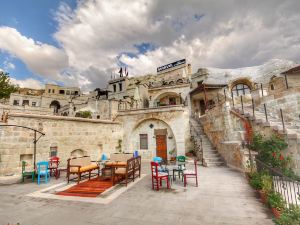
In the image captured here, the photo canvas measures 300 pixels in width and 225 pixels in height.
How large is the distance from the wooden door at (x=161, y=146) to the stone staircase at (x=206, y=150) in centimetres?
250

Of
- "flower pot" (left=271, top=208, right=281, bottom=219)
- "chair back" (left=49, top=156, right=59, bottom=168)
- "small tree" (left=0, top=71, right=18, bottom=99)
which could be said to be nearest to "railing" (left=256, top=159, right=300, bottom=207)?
"flower pot" (left=271, top=208, right=281, bottom=219)

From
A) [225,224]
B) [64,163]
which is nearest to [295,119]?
[225,224]

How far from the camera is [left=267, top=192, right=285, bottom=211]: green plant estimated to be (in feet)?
12.2

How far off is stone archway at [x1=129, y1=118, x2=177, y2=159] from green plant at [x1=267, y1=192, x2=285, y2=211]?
968 cm

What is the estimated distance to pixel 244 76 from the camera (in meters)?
24.4

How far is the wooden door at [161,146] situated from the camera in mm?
14023

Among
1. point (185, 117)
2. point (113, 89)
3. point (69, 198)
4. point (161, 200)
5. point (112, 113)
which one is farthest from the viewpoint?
point (113, 89)

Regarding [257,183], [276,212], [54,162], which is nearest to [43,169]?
[54,162]

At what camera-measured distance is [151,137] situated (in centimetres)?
1458

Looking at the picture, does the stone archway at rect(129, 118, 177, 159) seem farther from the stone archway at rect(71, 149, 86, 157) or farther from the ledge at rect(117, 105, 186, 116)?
the stone archway at rect(71, 149, 86, 157)

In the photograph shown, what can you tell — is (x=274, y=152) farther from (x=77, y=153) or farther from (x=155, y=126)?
(x=77, y=153)

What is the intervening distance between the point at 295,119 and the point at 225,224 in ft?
31.9

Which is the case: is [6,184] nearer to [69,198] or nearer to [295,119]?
[69,198]

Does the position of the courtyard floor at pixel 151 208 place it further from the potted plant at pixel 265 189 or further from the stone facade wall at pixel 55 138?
the stone facade wall at pixel 55 138
